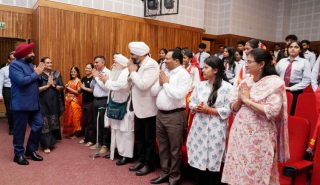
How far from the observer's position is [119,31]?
22.5 feet

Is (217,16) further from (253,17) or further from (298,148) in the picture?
(298,148)

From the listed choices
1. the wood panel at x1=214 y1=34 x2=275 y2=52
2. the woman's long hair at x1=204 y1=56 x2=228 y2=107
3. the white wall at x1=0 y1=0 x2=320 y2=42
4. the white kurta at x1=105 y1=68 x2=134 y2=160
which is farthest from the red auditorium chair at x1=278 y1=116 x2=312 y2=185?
the wood panel at x1=214 y1=34 x2=275 y2=52

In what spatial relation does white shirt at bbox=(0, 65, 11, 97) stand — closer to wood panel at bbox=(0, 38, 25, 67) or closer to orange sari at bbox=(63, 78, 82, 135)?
orange sari at bbox=(63, 78, 82, 135)

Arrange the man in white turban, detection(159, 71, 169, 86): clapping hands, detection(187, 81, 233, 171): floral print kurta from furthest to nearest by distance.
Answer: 1. the man in white turban
2. detection(159, 71, 169, 86): clapping hands
3. detection(187, 81, 233, 171): floral print kurta

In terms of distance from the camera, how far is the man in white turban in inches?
130

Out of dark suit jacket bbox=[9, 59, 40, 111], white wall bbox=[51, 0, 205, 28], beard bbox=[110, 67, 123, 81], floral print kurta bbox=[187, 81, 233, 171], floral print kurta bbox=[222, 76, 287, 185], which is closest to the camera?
floral print kurta bbox=[222, 76, 287, 185]

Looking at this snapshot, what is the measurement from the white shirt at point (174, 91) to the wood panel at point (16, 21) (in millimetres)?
4686

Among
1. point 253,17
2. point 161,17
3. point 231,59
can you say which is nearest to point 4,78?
point 161,17

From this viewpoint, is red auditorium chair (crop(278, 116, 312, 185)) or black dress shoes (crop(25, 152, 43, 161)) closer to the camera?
red auditorium chair (crop(278, 116, 312, 185))

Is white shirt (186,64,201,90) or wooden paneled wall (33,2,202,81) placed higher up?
wooden paneled wall (33,2,202,81)

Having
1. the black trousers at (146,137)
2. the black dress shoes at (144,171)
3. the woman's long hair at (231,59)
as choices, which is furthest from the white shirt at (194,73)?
the black dress shoes at (144,171)

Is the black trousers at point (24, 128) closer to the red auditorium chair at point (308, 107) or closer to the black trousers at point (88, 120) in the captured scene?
the black trousers at point (88, 120)

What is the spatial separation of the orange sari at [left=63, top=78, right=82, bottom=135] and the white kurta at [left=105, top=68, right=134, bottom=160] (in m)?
1.60

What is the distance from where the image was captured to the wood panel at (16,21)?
19.9 feet
